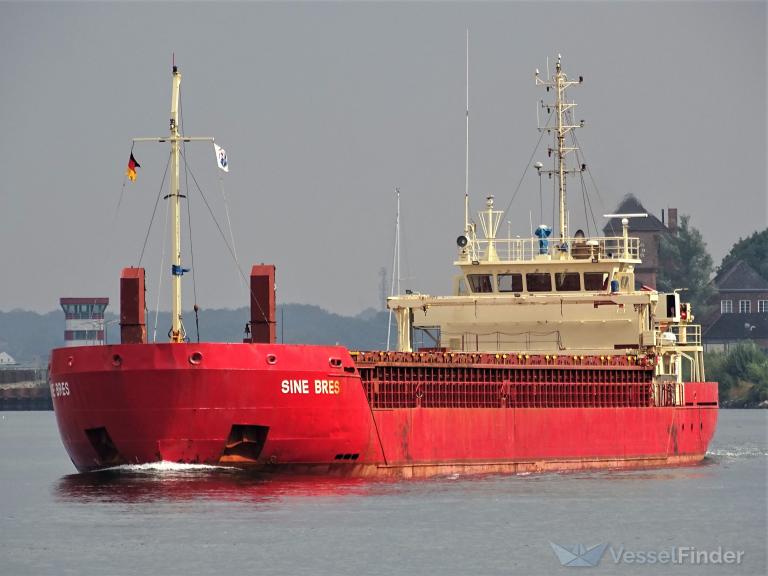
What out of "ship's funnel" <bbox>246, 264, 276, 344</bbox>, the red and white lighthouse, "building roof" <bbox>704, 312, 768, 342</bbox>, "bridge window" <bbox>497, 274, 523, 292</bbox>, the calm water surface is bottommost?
the calm water surface

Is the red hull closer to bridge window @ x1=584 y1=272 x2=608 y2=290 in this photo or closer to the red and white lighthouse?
bridge window @ x1=584 y1=272 x2=608 y2=290

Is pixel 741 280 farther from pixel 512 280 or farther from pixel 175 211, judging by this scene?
pixel 175 211

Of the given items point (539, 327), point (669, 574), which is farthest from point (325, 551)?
point (539, 327)

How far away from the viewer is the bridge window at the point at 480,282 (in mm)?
59406

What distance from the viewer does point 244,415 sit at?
45062 millimetres

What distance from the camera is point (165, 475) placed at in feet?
147

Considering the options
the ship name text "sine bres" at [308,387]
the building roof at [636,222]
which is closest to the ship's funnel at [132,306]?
the ship name text "sine bres" at [308,387]

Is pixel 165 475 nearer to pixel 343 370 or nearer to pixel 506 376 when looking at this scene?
pixel 343 370

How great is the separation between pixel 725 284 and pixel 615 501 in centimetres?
12200

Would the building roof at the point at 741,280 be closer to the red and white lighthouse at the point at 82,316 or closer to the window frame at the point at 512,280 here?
the red and white lighthouse at the point at 82,316

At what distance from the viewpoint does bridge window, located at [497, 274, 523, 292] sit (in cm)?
5928

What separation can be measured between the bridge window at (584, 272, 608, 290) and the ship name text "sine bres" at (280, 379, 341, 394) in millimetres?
14424

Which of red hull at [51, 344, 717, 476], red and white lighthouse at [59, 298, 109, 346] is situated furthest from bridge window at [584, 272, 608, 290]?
red and white lighthouse at [59, 298, 109, 346]

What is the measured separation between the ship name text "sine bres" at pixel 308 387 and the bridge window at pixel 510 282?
1347 cm
